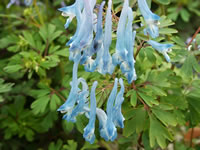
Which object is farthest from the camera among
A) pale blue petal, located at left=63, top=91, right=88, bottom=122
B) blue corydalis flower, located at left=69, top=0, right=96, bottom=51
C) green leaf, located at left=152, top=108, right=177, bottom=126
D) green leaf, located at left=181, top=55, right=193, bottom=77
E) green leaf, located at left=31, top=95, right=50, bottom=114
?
green leaf, located at left=31, top=95, right=50, bottom=114

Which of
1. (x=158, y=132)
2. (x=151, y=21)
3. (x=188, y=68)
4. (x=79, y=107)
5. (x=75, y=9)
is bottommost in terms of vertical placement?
(x=158, y=132)

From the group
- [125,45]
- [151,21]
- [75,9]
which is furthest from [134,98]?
[75,9]

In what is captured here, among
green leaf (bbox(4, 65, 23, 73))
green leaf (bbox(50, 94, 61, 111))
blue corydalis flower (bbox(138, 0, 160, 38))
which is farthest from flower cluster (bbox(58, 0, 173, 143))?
green leaf (bbox(4, 65, 23, 73))

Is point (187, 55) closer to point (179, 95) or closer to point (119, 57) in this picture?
point (179, 95)

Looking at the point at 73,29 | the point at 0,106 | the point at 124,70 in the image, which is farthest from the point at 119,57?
the point at 0,106

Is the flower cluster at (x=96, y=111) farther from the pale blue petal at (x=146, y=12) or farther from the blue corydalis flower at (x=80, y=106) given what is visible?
the pale blue petal at (x=146, y=12)

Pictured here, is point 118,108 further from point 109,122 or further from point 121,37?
point 121,37

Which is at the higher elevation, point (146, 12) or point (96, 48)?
point (146, 12)

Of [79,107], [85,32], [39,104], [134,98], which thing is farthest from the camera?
[39,104]

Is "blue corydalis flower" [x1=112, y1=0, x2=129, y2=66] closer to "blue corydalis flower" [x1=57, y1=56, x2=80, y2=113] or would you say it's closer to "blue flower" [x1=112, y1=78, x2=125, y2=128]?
"blue flower" [x1=112, y1=78, x2=125, y2=128]

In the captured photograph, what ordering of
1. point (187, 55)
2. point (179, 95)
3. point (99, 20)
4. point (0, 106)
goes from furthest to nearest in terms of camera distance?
point (0, 106), point (179, 95), point (187, 55), point (99, 20)

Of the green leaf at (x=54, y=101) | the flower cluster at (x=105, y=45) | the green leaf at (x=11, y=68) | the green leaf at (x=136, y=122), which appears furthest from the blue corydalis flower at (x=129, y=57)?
the green leaf at (x=11, y=68)
